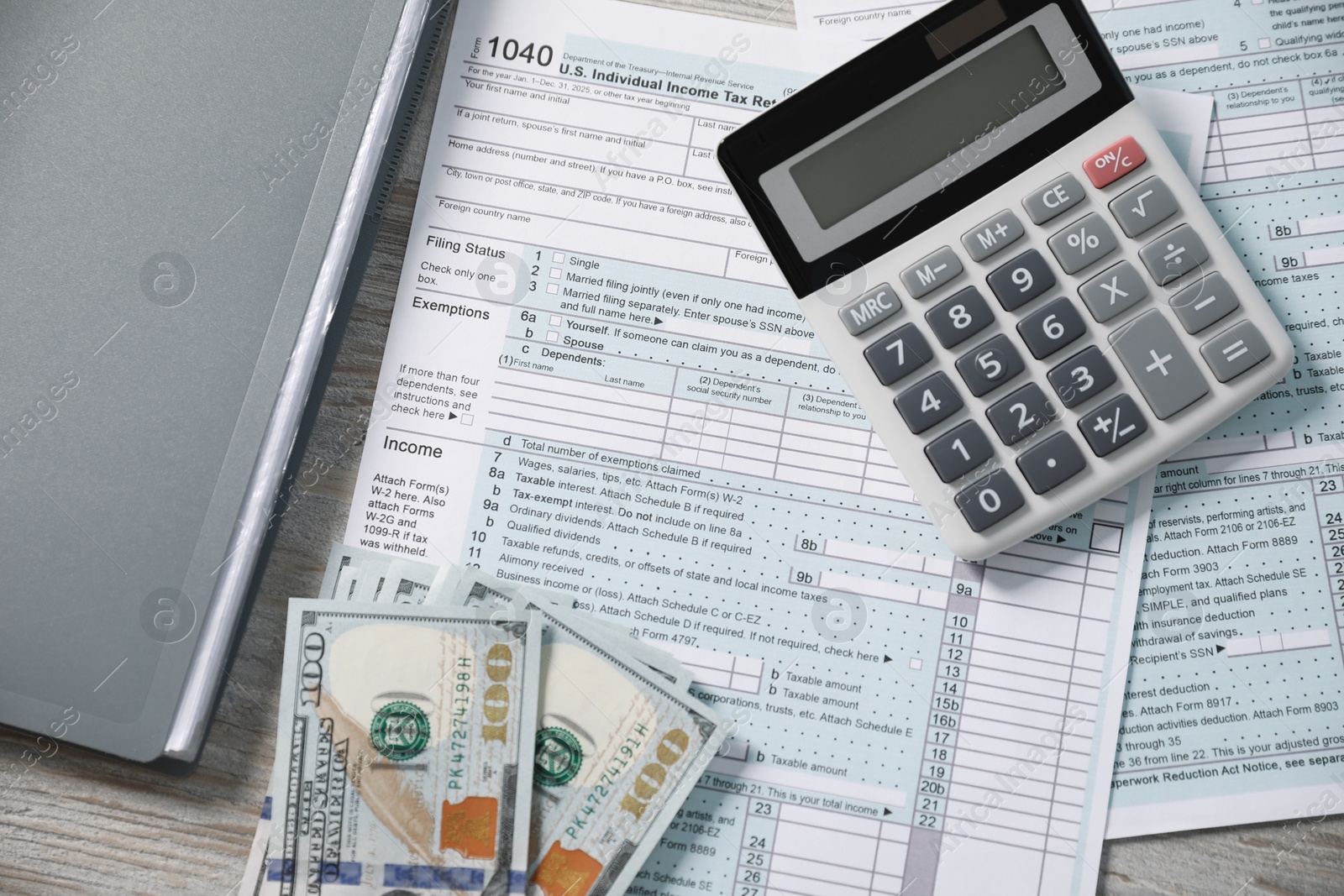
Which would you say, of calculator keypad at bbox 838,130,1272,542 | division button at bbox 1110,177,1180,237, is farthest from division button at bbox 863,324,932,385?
division button at bbox 1110,177,1180,237

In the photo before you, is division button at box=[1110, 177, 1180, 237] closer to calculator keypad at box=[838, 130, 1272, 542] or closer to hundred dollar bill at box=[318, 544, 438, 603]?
calculator keypad at box=[838, 130, 1272, 542]

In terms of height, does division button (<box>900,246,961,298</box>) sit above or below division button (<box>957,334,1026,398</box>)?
above

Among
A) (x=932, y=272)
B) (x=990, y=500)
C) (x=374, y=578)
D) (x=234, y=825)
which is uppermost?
(x=932, y=272)

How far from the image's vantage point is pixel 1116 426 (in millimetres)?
443

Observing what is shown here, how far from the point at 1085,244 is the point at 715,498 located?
234 millimetres

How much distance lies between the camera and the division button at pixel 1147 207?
447 millimetres

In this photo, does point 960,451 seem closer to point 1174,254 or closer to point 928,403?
point 928,403

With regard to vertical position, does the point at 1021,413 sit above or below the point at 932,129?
below

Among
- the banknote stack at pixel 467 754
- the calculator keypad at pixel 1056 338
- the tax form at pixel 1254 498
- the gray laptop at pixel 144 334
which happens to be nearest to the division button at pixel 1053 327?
the calculator keypad at pixel 1056 338

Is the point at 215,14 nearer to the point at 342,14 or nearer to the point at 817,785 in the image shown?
the point at 342,14

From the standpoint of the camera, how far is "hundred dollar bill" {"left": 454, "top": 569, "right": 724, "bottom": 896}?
47 centimetres

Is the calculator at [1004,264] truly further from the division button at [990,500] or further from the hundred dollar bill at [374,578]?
the hundred dollar bill at [374,578]

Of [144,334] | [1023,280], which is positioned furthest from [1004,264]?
[144,334]

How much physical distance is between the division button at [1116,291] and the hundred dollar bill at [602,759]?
291 millimetres
